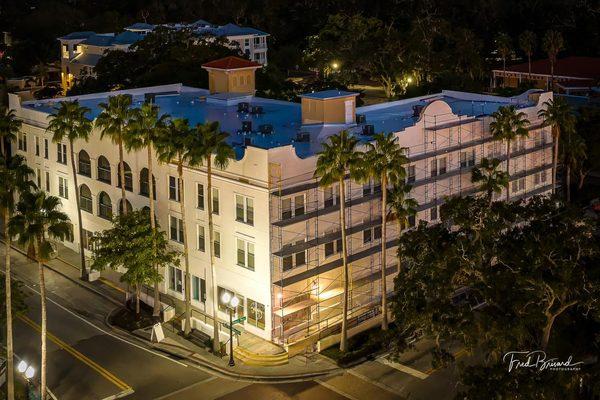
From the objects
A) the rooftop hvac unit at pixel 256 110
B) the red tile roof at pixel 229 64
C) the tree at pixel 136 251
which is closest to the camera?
the tree at pixel 136 251

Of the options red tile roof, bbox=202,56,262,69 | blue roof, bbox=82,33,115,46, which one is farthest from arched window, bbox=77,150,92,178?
blue roof, bbox=82,33,115,46

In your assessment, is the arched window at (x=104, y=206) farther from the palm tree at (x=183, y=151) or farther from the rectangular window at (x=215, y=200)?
the rectangular window at (x=215, y=200)

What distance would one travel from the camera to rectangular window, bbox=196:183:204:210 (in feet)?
175

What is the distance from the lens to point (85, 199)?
6369 centimetres

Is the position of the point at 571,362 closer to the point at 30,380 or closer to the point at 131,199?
the point at 30,380

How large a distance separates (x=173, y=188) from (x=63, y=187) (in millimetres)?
14219

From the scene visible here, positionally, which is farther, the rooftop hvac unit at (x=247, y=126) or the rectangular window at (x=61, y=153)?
the rectangular window at (x=61, y=153)

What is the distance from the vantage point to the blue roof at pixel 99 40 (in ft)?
460

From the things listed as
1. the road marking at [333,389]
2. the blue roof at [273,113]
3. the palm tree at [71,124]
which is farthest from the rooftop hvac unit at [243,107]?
the road marking at [333,389]

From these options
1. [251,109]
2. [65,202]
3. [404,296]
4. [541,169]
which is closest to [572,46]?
[541,169]

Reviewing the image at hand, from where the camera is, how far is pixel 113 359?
4962cm

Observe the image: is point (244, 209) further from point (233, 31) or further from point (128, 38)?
point (233, 31)

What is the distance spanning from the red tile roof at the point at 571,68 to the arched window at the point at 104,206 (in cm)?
8614

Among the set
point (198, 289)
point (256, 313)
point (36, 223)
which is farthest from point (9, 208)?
point (256, 313)
